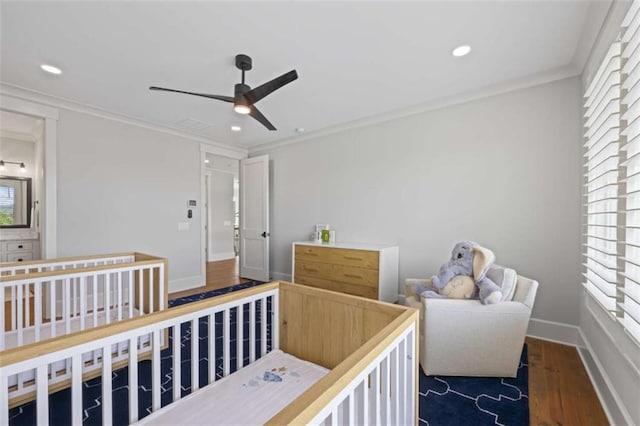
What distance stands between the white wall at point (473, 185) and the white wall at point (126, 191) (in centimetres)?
210

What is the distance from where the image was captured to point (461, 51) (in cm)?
224

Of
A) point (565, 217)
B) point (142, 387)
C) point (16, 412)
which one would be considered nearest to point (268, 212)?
point (142, 387)

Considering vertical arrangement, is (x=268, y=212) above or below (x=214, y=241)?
above

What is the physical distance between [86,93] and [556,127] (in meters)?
4.72

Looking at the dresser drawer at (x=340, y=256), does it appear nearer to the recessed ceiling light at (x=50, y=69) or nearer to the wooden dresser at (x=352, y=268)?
the wooden dresser at (x=352, y=268)

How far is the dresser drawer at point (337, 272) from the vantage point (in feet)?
10.8

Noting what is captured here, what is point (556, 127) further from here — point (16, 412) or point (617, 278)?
point (16, 412)

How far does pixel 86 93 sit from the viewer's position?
120 inches

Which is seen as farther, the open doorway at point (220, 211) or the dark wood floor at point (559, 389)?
the open doorway at point (220, 211)

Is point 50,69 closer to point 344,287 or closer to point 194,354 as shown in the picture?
point 194,354

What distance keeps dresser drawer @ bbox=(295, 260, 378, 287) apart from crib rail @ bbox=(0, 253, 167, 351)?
1.86m

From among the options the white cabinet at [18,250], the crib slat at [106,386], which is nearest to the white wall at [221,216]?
the white cabinet at [18,250]

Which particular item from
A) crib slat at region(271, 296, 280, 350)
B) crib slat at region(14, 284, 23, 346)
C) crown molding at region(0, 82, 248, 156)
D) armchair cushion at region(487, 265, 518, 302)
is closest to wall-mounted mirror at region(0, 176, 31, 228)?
crown molding at region(0, 82, 248, 156)

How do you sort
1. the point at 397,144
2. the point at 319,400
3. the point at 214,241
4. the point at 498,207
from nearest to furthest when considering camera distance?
the point at 319,400
the point at 498,207
the point at 397,144
the point at 214,241
